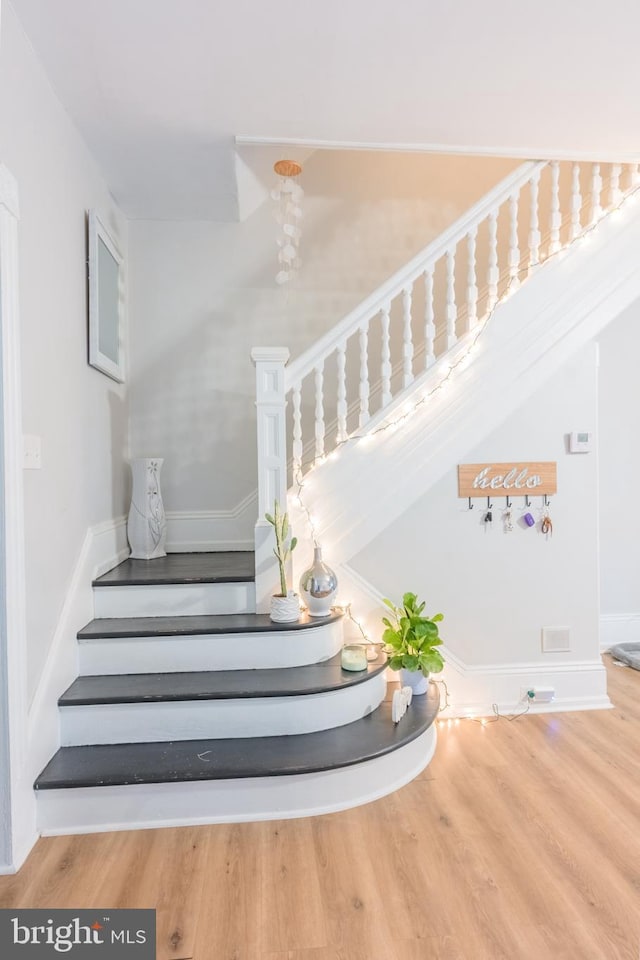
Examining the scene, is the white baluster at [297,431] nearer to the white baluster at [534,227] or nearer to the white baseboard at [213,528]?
the white baseboard at [213,528]

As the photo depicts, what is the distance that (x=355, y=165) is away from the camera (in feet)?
11.6

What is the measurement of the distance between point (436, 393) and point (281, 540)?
1.10 meters

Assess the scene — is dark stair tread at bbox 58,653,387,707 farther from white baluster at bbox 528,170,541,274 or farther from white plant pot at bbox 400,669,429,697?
white baluster at bbox 528,170,541,274

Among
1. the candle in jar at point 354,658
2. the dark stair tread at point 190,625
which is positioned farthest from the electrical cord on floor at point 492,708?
the dark stair tread at point 190,625

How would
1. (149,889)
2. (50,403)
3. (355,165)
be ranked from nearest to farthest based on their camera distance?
(149,889), (50,403), (355,165)

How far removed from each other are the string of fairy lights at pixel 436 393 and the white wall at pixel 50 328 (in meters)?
1.03

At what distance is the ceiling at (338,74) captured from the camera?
5.71ft

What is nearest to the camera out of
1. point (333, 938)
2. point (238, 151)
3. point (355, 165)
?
point (333, 938)

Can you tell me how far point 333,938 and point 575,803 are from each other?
1.06 metres

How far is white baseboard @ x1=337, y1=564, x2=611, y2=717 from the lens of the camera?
105 inches

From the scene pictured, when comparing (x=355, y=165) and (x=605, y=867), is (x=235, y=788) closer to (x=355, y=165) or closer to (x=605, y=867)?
(x=605, y=867)

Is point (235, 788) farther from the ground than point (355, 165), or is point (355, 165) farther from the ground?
point (355, 165)

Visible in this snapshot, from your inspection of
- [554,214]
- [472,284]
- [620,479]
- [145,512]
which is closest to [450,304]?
[472,284]

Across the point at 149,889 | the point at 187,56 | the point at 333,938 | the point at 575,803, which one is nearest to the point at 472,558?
the point at 575,803
